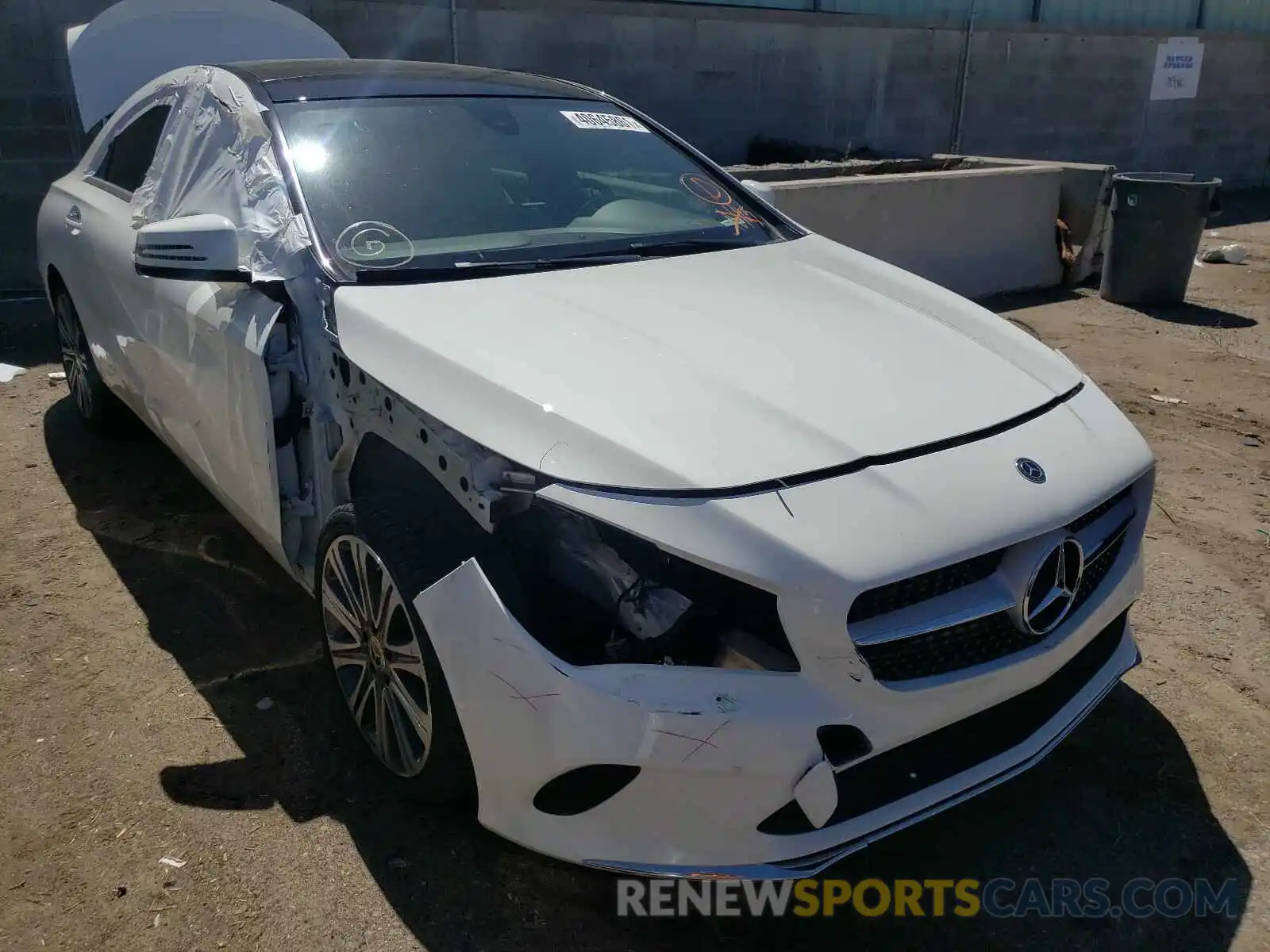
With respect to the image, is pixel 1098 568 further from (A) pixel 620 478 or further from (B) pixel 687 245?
(B) pixel 687 245

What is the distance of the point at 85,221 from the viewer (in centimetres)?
425

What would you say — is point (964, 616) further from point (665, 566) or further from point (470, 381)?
point (470, 381)

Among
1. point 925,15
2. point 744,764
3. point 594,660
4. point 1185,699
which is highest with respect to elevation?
point 925,15

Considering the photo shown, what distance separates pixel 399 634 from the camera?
8.06 feet

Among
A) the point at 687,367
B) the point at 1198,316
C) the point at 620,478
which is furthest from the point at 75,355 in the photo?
the point at 1198,316

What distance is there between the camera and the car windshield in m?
2.88

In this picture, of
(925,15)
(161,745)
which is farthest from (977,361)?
(925,15)

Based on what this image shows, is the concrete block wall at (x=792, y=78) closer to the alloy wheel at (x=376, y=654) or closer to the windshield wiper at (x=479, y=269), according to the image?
the windshield wiper at (x=479, y=269)

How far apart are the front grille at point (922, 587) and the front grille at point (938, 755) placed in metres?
0.28

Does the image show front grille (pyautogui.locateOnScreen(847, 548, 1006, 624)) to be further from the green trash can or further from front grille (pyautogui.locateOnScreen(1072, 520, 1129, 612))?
the green trash can

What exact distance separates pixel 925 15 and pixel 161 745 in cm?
1232

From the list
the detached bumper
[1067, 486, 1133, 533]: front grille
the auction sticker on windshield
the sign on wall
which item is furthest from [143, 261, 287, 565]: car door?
the sign on wall

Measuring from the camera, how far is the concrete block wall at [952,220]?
729 centimetres

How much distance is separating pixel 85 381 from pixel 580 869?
11.8ft
